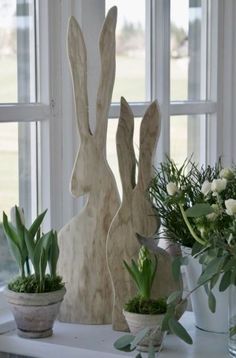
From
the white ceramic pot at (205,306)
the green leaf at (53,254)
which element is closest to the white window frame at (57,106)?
the green leaf at (53,254)

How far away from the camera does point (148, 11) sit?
2.42 metres

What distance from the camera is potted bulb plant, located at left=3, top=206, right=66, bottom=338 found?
66.4 inches

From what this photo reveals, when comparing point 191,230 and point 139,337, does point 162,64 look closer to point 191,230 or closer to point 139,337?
point 191,230

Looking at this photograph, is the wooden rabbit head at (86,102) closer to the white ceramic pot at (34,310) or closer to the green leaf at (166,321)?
the white ceramic pot at (34,310)

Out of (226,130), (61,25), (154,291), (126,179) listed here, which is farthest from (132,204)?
(226,130)

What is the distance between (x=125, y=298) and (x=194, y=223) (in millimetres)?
224

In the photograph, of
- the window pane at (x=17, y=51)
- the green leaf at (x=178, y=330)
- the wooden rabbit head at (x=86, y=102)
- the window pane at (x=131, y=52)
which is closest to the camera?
the green leaf at (x=178, y=330)

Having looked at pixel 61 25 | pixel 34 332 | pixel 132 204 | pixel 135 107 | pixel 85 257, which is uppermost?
pixel 61 25

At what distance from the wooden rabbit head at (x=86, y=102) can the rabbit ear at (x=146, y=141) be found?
8 cm

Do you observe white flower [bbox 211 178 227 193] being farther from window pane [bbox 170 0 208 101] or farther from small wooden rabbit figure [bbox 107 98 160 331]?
window pane [bbox 170 0 208 101]

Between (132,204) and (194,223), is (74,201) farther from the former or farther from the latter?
(194,223)

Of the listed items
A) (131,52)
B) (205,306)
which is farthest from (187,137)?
(205,306)

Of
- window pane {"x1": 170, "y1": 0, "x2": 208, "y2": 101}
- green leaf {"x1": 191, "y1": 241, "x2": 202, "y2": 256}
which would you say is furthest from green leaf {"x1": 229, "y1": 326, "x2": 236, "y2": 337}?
window pane {"x1": 170, "y1": 0, "x2": 208, "y2": 101}

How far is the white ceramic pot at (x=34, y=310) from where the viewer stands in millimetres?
1681
